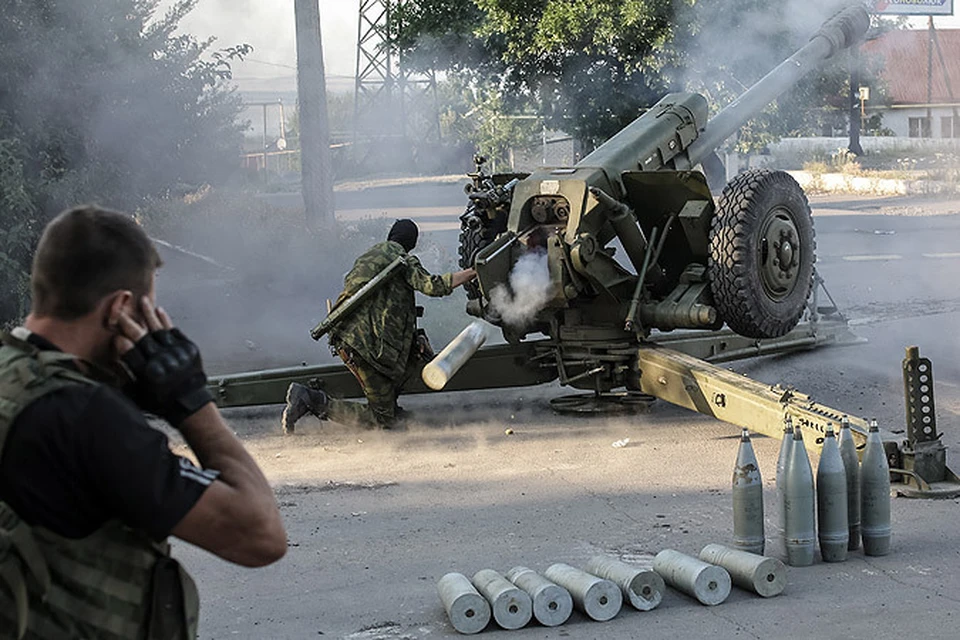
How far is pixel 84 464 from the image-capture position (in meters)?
2.30

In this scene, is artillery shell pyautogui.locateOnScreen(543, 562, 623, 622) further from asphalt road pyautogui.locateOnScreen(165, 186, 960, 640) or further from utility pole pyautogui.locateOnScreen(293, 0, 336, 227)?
utility pole pyautogui.locateOnScreen(293, 0, 336, 227)

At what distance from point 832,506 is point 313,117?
37.4 ft

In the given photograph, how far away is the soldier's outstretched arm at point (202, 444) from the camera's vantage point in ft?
7.93

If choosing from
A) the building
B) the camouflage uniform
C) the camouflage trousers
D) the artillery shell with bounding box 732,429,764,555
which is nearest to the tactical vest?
the artillery shell with bounding box 732,429,764,555

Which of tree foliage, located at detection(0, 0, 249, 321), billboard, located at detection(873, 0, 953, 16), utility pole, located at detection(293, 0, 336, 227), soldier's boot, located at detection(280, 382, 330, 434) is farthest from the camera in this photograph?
billboard, located at detection(873, 0, 953, 16)

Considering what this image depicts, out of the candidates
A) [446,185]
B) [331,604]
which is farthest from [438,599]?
[446,185]

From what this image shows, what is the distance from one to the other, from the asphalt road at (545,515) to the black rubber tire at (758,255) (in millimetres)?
812

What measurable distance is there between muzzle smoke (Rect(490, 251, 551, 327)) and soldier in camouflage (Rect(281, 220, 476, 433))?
256 millimetres

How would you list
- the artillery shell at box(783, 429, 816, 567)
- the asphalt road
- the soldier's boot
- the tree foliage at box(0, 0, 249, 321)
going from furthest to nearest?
the tree foliage at box(0, 0, 249, 321), the soldier's boot, the artillery shell at box(783, 429, 816, 567), the asphalt road

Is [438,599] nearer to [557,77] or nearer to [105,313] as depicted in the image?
[105,313]

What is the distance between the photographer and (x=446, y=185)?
133 ft

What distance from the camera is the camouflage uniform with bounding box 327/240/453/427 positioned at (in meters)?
8.73

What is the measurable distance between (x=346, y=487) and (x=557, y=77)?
351 inches

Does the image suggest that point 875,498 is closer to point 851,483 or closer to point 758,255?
point 851,483
